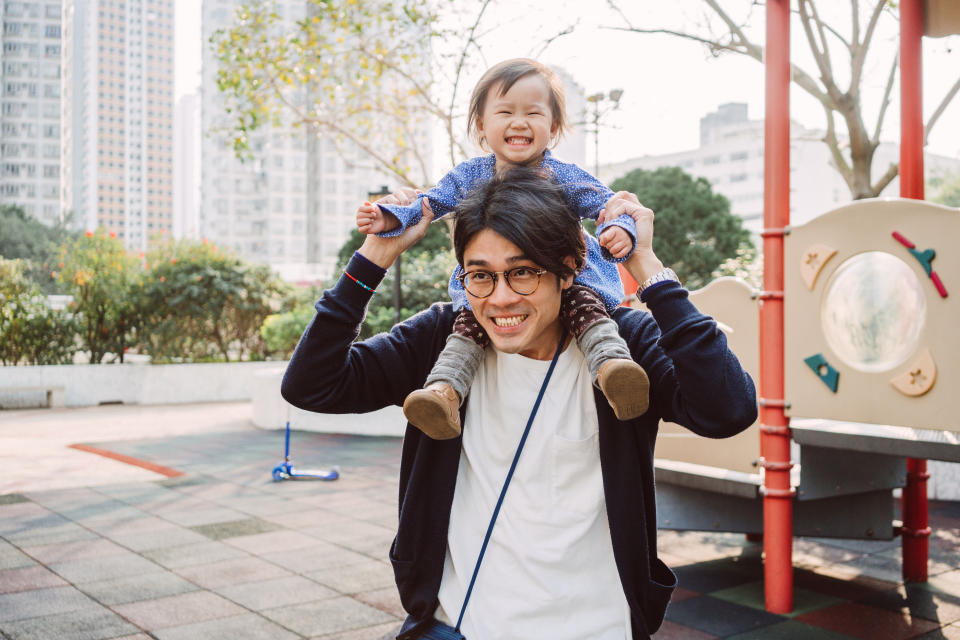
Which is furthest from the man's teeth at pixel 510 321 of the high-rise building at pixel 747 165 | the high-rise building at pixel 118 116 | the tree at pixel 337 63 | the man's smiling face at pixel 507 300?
the high-rise building at pixel 118 116

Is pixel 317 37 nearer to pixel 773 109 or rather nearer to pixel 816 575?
pixel 773 109

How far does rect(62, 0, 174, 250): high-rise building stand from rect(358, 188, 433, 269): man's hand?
108m

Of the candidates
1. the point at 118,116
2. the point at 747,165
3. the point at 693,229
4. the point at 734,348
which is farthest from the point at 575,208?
the point at 118,116

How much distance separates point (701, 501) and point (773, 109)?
213 centimetres

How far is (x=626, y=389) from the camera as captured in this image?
5.15ft

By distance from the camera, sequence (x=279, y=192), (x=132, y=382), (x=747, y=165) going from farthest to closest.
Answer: (x=279, y=192), (x=747, y=165), (x=132, y=382)

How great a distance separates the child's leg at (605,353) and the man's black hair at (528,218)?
0.12 meters

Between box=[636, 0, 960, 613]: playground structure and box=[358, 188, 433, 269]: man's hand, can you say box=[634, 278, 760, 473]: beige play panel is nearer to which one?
box=[636, 0, 960, 613]: playground structure

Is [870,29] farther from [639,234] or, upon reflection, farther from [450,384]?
[450,384]

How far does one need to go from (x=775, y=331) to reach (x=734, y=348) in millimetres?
430

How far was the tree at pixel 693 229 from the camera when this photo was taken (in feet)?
75.1

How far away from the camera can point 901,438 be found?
362 cm

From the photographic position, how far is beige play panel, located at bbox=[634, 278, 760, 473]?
463cm

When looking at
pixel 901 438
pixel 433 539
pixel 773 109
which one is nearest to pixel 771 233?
pixel 773 109
